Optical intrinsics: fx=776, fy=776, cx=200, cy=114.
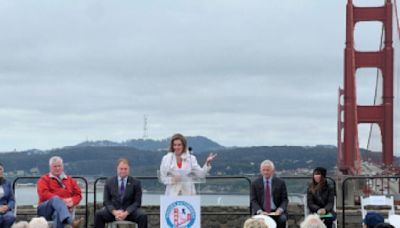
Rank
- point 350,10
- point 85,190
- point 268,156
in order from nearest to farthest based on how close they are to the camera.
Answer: point 85,190 → point 268,156 → point 350,10

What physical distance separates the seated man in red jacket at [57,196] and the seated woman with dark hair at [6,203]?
34 centimetres

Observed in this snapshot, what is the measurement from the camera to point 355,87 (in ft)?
82.6

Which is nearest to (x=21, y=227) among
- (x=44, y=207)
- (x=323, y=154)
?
(x=44, y=207)

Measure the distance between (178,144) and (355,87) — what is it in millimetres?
17068

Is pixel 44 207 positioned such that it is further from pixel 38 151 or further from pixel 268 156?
pixel 38 151

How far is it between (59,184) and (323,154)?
21.8 metres

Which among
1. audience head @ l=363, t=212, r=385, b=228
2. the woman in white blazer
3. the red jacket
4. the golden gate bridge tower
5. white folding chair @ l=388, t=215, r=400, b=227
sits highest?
the golden gate bridge tower

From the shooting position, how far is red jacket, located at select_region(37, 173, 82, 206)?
30.1 ft

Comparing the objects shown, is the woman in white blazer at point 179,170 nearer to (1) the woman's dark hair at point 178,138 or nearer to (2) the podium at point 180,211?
(1) the woman's dark hair at point 178,138

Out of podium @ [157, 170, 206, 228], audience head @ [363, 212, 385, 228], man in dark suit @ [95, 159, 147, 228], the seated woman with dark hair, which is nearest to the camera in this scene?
audience head @ [363, 212, 385, 228]

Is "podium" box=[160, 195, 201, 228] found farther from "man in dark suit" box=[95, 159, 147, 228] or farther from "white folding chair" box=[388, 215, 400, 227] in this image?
"white folding chair" box=[388, 215, 400, 227]

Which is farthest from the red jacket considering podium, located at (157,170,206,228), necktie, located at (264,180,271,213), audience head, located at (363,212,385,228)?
audience head, located at (363,212,385,228)

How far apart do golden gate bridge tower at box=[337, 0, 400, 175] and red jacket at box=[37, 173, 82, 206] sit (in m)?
12.9

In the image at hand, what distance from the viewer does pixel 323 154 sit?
3014 centimetres
